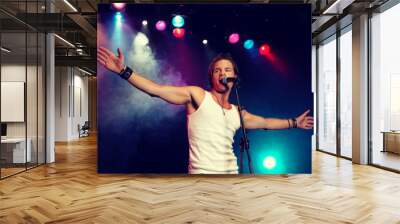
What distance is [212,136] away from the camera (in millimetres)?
6809

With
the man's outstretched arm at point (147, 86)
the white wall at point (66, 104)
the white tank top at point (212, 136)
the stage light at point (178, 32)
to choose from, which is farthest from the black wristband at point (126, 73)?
the white wall at point (66, 104)

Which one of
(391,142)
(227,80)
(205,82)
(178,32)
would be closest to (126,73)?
(178,32)

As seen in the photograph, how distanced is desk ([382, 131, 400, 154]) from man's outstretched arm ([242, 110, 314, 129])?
10.7ft

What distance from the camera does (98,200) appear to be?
5.09m

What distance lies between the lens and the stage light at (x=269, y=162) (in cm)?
686

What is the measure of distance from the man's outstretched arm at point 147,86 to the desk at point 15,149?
2759 mm

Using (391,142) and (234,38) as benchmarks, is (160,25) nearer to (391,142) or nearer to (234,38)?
(234,38)

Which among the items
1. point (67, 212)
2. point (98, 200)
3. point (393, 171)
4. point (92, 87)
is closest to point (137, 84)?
point (98, 200)

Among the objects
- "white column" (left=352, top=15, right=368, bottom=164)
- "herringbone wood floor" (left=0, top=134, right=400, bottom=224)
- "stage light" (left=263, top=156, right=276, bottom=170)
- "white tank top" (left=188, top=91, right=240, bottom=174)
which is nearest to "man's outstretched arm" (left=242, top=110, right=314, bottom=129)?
"white tank top" (left=188, top=91, right=240, bottom=174)

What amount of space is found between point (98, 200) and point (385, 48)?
6701 mm

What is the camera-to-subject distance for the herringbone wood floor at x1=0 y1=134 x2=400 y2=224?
4.24 meters

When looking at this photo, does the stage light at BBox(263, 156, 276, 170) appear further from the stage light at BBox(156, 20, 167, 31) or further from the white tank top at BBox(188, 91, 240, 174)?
the stage light at BBox(156, 20, 167, 31)

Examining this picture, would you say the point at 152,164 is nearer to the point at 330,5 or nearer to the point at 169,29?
the point at 169,29

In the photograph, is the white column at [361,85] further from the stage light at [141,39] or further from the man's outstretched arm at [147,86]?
the stage light at [141,39]
